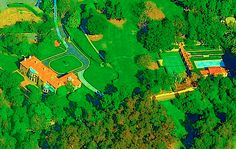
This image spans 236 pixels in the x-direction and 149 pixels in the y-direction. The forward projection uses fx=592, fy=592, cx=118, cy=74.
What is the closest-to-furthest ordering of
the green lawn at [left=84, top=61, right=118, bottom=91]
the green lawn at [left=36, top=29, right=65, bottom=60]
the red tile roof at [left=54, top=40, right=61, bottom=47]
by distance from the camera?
the green lawn at [left=84, top=61, right=118, bottom=91] < the green lawn at [left=36, top=29, right=65, bottom=60] < the red tile roof at [left=54, top=40, right=61, bottom=47]

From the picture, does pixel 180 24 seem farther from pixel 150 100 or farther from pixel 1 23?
pixel 1 23

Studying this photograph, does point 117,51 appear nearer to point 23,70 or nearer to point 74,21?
point 74,21

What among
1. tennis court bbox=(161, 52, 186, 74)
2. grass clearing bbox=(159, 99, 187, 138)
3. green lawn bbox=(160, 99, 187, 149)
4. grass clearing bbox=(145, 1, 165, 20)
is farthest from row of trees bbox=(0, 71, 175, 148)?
grass clearing bbox=(145, 1, 165, 20)

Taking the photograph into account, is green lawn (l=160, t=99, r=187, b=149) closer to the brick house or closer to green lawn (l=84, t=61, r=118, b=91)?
green lawn (l=84, t=61, r=118, b=91)

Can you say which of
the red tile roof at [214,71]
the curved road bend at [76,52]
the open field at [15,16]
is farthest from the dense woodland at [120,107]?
the open field at [15,16]

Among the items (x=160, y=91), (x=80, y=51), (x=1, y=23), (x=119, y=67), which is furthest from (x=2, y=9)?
(x=160, y=91)

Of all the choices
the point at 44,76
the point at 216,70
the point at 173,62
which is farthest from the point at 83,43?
the point at 216,70
